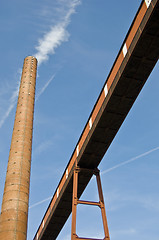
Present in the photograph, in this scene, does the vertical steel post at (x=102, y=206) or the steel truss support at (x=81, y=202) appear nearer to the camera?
the steel truss support at (x=81, y=202)

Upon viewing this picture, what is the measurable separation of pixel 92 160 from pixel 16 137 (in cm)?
810

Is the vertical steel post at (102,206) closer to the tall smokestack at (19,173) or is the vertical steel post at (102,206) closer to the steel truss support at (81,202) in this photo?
the steel truss support at (81,202)

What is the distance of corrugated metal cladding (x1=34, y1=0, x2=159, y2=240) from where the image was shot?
1213 cm

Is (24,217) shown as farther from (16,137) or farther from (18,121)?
(18,121)

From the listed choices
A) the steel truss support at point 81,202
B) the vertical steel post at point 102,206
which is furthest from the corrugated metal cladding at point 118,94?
the vertical steel post at point 102,206

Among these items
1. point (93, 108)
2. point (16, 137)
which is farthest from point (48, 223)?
point (93, 108)

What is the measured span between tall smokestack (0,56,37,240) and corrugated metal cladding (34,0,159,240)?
2.89 meters

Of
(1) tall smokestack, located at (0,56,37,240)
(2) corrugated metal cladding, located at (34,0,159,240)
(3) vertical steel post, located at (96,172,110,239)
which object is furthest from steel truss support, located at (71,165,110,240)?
(1) tall smokestack, located at (0,56,37,240)

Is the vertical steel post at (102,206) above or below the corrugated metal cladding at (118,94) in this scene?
below

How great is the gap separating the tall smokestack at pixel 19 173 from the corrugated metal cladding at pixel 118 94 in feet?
9.47

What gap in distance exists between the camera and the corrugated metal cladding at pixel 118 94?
12133 millimetres

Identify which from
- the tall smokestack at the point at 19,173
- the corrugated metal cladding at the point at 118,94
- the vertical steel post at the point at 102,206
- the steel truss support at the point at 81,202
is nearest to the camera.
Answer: the corrugated metal cladding at the point at 118,94

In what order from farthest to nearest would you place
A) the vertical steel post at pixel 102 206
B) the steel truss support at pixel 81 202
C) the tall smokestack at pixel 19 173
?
the tall smokestack at pixel 19 173
the vertical steel post at pixel 102 206
the steel truss support at pixel 81 202

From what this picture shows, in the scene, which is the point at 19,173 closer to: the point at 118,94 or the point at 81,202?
the point at 81,202
